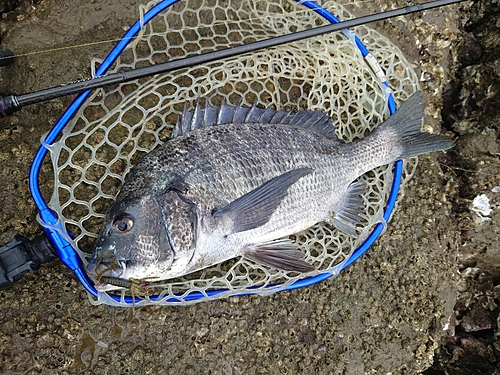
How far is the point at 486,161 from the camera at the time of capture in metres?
3.67

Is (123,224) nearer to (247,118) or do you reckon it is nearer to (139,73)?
(139,73)

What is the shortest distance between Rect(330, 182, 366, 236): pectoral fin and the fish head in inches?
48.4

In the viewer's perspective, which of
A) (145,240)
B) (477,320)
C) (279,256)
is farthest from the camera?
(477,320)

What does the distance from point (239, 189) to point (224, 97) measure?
0.86 meters

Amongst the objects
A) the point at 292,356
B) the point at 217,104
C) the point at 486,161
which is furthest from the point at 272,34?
the point at 292,356

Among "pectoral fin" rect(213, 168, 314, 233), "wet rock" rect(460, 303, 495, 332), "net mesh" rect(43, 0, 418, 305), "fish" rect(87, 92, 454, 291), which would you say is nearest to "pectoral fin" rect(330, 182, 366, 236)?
"fish" rect(87, 92, 454, 291)

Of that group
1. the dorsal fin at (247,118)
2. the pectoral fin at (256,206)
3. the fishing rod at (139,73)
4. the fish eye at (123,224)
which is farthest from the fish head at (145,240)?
the fishing rod at (139,73)

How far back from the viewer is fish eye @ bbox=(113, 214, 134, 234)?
221 cm

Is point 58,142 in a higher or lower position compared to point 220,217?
higher

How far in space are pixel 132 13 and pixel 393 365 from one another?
12.2 feet

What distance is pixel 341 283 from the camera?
3.30 meters

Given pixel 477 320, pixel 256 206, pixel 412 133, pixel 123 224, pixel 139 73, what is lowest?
pixel 477 320

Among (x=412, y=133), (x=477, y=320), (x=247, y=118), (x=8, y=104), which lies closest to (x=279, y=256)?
(x=247, y=118)

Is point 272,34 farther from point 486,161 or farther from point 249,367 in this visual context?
point 249,367
